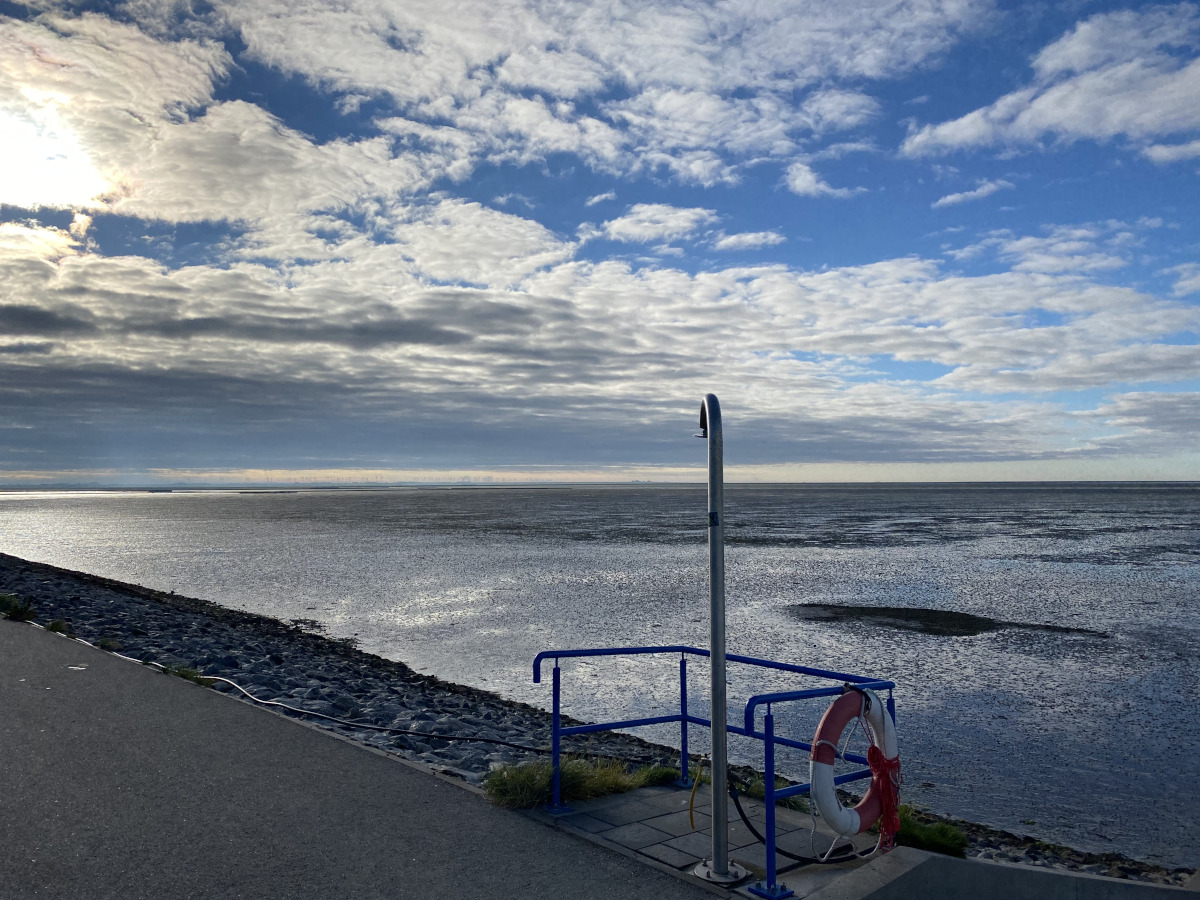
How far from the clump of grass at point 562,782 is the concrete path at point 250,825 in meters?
0.14

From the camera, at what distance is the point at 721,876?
16.3 feet

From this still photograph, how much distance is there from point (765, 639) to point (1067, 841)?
987 cm

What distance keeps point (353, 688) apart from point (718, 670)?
9.59 m

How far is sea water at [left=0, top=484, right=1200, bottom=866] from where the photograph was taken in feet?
31.8

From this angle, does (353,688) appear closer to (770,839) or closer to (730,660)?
(730,660)

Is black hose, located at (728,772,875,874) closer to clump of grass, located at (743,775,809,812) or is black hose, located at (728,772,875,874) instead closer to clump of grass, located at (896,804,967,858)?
clump of grass, located at (743,775,809,812)

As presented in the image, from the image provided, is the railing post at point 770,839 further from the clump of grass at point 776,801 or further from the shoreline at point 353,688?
the shoreline at point 353,688

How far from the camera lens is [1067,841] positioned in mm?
7871

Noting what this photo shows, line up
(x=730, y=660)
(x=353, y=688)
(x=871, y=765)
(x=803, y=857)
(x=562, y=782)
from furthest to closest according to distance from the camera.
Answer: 1. (x=353, y=688)
2. (x=562, y=782)
3. (x=730, y=660)
4. (x=871, y=765)
5. (x=803, y=857)

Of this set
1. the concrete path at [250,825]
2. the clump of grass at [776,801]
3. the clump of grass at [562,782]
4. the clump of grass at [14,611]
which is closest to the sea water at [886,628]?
the clump of grass at [776,801]

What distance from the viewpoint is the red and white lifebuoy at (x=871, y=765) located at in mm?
5211

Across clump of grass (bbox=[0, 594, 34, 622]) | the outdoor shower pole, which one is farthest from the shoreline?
the outdoor shower pole

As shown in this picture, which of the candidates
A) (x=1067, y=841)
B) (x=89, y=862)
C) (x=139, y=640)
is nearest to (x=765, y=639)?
(x=1067, y=841)

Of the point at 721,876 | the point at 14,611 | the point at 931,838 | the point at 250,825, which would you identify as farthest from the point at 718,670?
the point at 14,611
